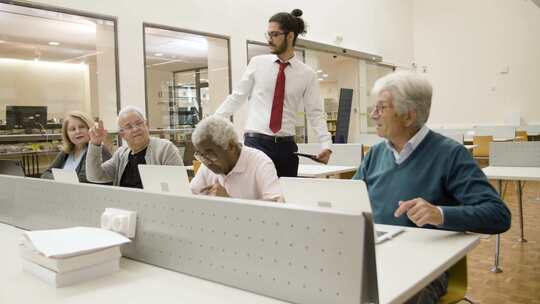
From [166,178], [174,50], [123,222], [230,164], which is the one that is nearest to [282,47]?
[230,164]

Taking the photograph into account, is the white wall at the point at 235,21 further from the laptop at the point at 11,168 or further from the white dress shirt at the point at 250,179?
the white dress shirt at the point at 250,179

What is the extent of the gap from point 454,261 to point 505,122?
1131 centimetres

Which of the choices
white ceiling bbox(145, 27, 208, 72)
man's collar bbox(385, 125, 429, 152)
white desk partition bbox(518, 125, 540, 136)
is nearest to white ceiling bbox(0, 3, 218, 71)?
white ceiling bbox(145, 27, 208, 72)

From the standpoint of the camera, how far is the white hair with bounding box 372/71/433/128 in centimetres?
168

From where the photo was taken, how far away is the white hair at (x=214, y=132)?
1875 mm

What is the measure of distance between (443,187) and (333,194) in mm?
462

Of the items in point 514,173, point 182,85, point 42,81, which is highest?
point 42,81

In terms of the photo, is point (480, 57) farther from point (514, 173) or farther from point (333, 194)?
point (333, 194)

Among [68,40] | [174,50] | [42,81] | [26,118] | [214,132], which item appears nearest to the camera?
[214,132]

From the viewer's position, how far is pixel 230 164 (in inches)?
78.2

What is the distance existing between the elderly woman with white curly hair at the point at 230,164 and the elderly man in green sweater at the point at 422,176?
45cm

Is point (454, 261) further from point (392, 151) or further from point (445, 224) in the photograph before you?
point (392, 151)

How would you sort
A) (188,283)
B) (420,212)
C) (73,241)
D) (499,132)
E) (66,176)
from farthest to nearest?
(499,132)
(66,176)
(420,212)
(73,241)
(188,283)

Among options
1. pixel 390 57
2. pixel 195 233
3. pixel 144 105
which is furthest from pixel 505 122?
pixel 195 233
